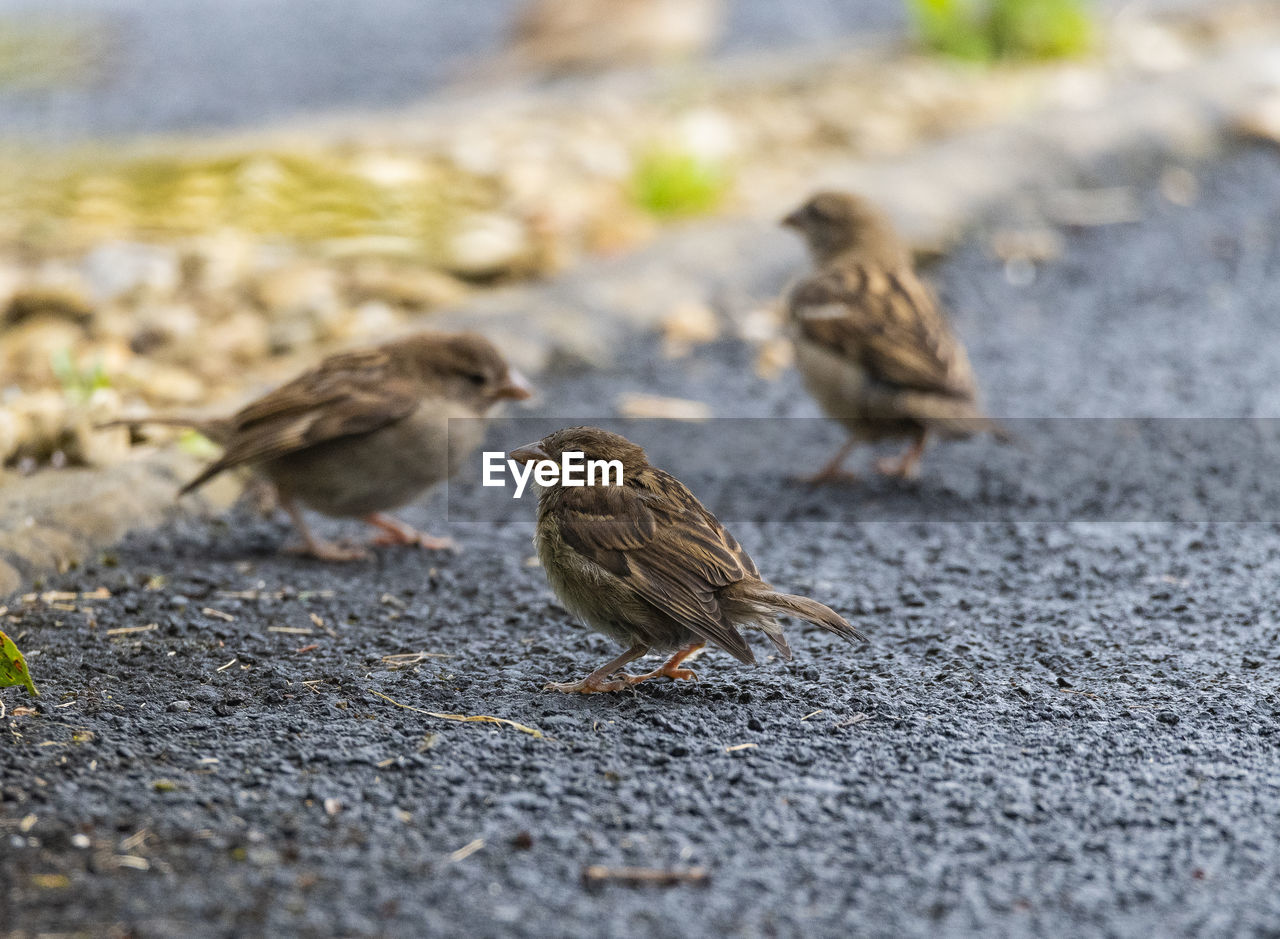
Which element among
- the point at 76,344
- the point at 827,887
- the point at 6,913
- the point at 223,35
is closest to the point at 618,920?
the point at 827,887

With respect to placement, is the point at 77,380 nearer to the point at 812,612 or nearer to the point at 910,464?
the point at 910,464

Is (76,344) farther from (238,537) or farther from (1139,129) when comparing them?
(1139,129)

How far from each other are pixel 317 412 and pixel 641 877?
2404 millimetres

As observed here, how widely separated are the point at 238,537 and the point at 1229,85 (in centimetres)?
841

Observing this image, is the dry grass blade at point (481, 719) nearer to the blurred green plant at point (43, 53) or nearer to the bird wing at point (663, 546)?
the bird wing at point (663, 546)

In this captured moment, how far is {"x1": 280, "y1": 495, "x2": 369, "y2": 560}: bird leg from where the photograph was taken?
4555 millimetres

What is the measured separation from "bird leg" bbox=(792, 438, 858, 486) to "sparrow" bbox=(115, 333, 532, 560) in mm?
1339

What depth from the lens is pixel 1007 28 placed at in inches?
421

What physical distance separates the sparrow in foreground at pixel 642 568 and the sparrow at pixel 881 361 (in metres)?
1.90

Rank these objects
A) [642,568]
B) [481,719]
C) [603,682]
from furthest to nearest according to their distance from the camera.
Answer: [603,682] → [642,568] → [481,719]

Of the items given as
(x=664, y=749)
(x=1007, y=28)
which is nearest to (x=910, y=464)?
(x=664, y=749)

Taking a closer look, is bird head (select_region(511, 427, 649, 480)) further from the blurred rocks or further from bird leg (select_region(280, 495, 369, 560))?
the blurred rocks

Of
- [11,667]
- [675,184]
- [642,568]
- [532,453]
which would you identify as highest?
[675,184]

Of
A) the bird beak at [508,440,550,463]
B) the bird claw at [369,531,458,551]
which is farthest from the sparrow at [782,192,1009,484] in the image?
the bird beak at [508,440,550,463]
